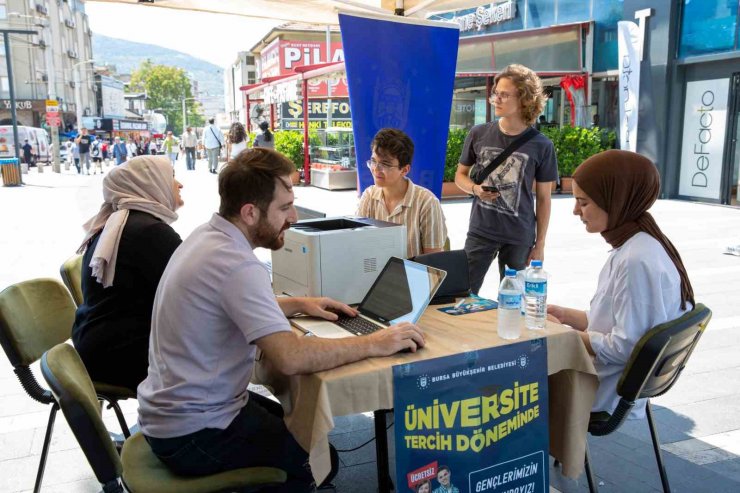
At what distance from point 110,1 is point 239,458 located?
11.6 ft

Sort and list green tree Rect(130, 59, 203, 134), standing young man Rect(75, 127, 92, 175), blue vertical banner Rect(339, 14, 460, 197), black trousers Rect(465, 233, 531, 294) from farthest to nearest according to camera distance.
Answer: green tree Rect(130, 59, 203, 134), standing young man Rect(75, 127, 92, 175), blue vertical banner Rect(339, 14, 460, 197), black trousers Rect(465, 233, 531, 294)

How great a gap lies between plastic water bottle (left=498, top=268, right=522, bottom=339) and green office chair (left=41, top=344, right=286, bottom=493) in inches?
34.6

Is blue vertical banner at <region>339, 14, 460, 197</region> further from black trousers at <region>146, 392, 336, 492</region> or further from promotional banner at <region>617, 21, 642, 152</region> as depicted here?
promotional banner at <region>617, 21, 642, 152</region>

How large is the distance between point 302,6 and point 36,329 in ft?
10.9

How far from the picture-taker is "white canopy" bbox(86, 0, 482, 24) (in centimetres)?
452

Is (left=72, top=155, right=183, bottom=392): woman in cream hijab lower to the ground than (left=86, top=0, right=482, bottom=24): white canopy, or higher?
lower

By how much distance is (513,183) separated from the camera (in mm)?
3559

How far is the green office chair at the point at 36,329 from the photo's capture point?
2.40 metres

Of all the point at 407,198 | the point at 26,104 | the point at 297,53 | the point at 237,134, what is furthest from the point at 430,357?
the point at 26,104

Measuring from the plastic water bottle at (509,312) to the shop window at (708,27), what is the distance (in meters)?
11.5

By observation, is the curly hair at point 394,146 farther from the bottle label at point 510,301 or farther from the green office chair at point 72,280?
the green office chair at point 72,280

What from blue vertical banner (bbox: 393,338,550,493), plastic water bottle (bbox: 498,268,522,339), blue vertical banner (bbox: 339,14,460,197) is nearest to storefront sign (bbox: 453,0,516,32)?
blue vertical banner (bbox: 339,14,460,197)

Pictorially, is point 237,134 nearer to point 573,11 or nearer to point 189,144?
point 573,11

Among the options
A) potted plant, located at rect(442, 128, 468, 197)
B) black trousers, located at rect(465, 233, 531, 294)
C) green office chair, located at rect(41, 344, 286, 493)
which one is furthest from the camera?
potted plant, located at rect(442, 128, 468, 197)
